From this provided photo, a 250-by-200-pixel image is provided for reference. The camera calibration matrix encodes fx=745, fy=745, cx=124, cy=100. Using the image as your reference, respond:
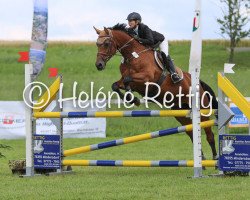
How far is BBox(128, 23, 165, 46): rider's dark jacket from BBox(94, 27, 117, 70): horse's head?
48 centimetres

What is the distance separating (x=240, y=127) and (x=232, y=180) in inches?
528

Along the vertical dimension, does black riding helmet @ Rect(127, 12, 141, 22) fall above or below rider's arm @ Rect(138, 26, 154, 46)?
above

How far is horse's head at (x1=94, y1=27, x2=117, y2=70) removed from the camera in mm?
10552

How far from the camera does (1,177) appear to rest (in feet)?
35.5

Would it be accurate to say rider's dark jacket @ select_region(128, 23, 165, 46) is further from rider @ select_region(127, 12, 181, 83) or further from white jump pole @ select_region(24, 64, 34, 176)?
white jump pole @ select_region(24, 64, 34, 176)

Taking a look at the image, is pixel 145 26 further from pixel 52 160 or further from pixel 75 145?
pixel 75 145

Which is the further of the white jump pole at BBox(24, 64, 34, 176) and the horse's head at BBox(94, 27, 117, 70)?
the white jump pole at BBox(24, 64, 34, 176)

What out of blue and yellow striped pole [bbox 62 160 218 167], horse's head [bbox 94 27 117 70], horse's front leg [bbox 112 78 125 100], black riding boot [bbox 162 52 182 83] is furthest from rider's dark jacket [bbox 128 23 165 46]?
blue and yellow striped pole [bbox 62 160 218 167]

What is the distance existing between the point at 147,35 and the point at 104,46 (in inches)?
30.4

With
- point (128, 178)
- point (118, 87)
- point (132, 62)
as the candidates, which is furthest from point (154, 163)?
point (132, 62)

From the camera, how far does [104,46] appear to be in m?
10.7

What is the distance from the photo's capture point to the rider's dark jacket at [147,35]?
1106 cm

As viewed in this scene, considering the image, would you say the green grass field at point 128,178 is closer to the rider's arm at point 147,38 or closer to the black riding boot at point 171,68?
the black riding boot at point 171,68

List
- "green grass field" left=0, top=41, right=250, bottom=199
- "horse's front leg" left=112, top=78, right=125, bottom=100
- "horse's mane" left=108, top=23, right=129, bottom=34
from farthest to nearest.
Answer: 1. "horse's mane" left=108, top=23, right=129, bottom=34
2. "horse's front leg" left=112, top=78, right=125, bottom=100
3. "green grass field" left=0, top=41, right=250, bottom=199
